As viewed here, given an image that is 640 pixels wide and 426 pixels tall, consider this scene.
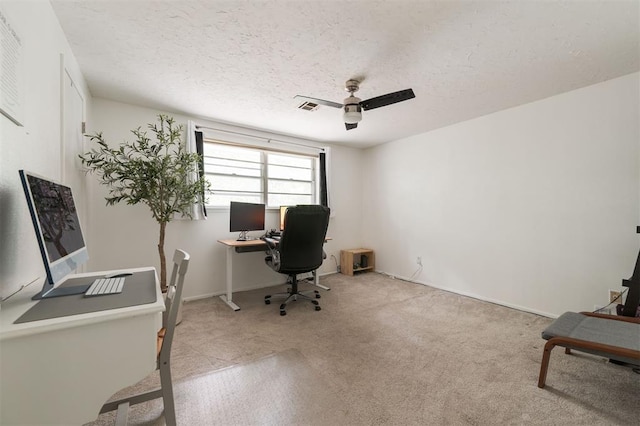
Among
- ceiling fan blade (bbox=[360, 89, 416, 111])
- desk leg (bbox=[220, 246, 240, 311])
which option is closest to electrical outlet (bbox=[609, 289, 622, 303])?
ceiling fan blade (bbox=[360, 89, 416, 111])

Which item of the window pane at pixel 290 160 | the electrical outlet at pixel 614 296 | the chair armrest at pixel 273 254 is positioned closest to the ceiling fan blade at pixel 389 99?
the chair armrest at pixel 273 254

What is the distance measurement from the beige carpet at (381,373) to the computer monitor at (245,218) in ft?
3.46

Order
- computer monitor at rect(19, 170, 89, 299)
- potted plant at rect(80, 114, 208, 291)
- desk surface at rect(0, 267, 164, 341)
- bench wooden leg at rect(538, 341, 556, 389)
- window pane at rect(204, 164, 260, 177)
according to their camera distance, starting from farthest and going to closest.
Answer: window pane at rect(204, 164, 260, 177)
potted plant at rect(80, 114, 208, 291)
bench wooden leg at rect(538, 341, 556, 389)
computer monitor at rect(19, 170, 89, 299)
desk surface at rect(0, 267, 164, 341)

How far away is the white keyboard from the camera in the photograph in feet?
3.74

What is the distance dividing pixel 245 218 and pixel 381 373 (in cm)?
250

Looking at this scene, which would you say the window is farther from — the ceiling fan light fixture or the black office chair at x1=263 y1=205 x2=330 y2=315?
the ceiling fan light fixture

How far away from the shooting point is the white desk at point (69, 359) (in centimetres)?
81

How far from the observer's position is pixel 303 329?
2598mm

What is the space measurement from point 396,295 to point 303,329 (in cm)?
161

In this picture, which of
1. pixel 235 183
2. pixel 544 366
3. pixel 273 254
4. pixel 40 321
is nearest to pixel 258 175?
pixel 235 183

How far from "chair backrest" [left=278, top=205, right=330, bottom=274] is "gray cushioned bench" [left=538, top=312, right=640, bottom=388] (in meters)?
2.11

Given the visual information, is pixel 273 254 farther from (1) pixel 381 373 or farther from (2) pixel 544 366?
(2) pixel 544 366

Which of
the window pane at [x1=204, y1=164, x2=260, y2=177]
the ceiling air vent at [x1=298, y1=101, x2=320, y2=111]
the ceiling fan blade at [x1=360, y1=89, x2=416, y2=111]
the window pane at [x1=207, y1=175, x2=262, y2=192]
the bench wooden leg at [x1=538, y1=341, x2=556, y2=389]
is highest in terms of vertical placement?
the ceiling air vent at [x1=298, y1=101, x2=320, y2=111]

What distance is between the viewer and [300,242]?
9.75 ft
